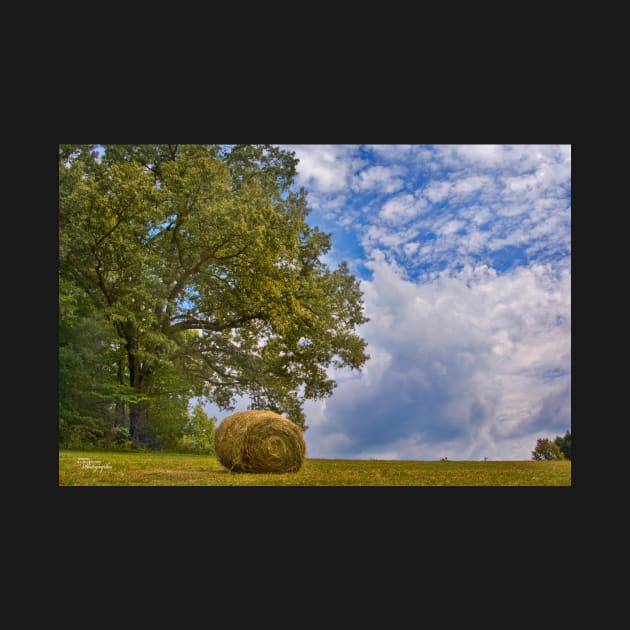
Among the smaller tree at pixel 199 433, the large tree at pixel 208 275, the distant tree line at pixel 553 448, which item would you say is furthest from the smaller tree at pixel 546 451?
the smaller tree at pixel 199 433

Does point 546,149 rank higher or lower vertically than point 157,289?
higher

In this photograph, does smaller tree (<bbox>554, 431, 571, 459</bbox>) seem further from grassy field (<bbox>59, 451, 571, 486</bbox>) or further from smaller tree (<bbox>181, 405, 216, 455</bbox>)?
smaller tree (<bbox>181, 405, 216, 455</bbox>)

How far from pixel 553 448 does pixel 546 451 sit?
0.10 meters

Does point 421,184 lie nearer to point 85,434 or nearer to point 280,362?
point 280,362

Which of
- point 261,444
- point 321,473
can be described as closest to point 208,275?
point 261,444

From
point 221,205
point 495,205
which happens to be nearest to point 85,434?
point 221,205

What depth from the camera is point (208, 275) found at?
9.65 meters

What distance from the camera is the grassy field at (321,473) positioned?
790 cm

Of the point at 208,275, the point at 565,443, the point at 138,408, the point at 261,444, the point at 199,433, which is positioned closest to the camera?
the point at 565,443

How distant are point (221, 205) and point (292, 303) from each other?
1.91 m

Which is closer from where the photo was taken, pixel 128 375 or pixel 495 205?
pixel 495 205

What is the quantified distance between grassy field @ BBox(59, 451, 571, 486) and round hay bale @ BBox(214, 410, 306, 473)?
0.14 m

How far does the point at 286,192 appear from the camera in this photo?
9.43 m

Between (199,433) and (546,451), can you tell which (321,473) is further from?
(546,451)
